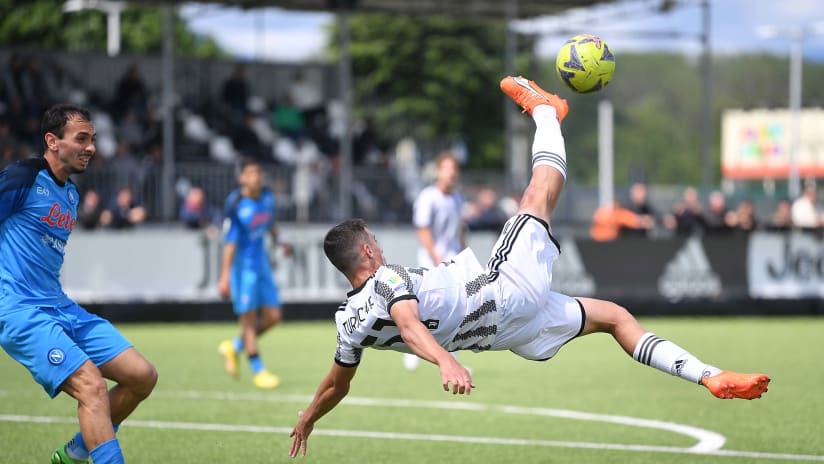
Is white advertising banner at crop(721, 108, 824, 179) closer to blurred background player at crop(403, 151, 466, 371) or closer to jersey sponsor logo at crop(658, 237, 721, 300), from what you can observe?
jersey sponsor logo at crop(658, 237, 721, 300)

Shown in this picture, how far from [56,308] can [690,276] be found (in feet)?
58.8

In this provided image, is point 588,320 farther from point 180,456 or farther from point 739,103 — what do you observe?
point 739,103

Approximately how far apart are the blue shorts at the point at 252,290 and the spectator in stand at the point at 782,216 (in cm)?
1359

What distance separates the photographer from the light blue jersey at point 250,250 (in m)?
14.2

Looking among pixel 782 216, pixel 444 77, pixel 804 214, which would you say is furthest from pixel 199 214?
pixel 444 77

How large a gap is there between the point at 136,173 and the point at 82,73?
6.69m

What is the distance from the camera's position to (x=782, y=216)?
90.5 ft

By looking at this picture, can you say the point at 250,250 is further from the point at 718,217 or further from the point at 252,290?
the point at 718,217

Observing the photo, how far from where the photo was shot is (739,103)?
10438 cm

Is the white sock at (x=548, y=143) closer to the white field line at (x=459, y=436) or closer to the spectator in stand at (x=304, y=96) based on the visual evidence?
the white field line at (x=459, y=436)

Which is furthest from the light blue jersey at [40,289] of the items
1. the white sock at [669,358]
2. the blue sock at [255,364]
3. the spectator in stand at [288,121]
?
the spectator in stand at [288,121]

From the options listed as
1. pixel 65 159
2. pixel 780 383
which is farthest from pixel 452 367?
pixel 780 383

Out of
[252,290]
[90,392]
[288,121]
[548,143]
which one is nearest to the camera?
[90,392]

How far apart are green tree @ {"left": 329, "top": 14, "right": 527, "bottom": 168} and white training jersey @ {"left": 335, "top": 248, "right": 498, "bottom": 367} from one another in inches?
2028
